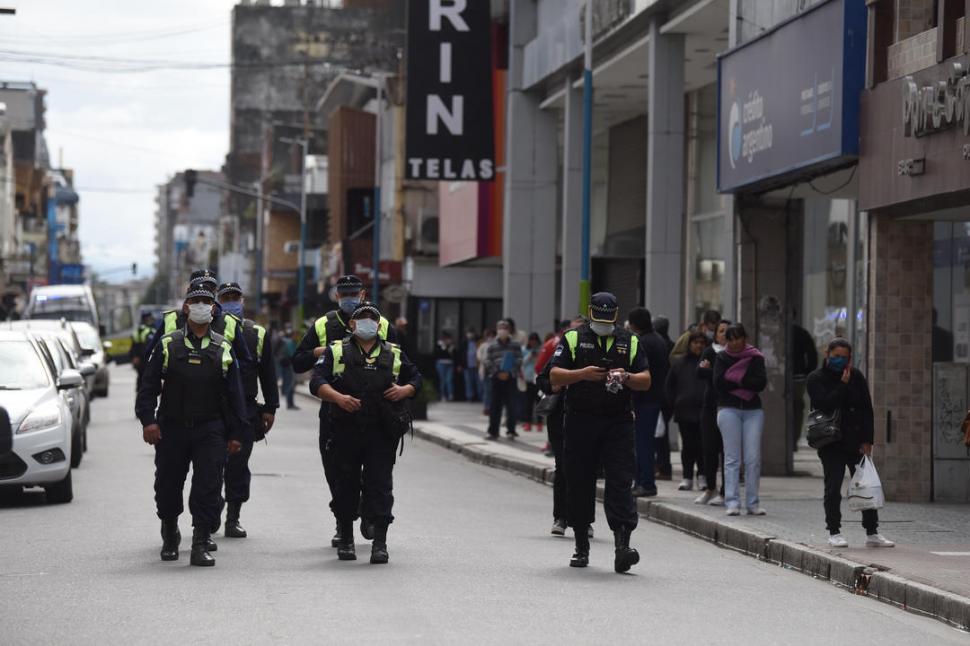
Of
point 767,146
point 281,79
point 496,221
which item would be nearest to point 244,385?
point 767,146

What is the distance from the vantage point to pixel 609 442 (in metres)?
11.9

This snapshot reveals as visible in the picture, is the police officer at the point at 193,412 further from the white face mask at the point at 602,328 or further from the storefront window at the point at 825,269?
the storefront window at the point at 825,269

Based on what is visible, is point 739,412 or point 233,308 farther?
point 739,412

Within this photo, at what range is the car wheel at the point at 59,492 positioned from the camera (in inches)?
645

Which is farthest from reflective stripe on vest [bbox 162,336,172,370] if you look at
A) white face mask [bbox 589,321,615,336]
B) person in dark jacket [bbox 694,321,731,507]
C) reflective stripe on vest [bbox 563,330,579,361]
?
person in dark jacket [bbox 694,321,731,507]

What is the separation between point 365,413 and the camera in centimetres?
1191

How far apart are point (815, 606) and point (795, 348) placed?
9958 mm

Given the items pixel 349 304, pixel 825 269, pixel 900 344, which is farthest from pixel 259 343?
pixel 825 269

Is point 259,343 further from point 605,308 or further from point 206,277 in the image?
point 605,308

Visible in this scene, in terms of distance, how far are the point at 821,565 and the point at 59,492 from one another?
7.39 m

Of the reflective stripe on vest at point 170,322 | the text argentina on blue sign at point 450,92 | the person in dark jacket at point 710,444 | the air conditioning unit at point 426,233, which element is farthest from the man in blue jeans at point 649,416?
the air conditioning unit at point 426,233

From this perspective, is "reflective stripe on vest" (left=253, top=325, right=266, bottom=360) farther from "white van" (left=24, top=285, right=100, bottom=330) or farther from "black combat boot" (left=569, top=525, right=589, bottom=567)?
"white van" (left=24, top=285, right=100, bottom=330)

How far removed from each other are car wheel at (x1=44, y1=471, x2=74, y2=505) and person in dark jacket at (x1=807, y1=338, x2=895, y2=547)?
7.02 m

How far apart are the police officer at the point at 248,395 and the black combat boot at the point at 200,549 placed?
1339 mm
